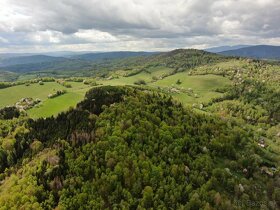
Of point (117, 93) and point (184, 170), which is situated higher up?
point (117, 93)

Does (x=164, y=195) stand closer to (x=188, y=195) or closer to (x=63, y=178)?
(x=188, y=195)

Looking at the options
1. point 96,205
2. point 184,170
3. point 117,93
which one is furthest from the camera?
point 117,93

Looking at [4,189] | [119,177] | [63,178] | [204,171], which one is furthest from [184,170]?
[4,189]

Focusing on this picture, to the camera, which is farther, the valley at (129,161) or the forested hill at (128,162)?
the valley at (129,161)

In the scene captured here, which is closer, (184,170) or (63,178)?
(63,178)

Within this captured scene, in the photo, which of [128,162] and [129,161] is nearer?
[128,162]

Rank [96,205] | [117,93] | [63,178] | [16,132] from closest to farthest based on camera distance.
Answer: [96,205], [63,178], [16,132], [117,93]

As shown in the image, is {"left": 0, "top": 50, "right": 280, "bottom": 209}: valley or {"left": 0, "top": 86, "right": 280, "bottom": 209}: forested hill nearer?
{"left": 0, "top": 86, "right": 280, "bottom": 209}: forested hill

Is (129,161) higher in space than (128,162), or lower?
Answer: higher
